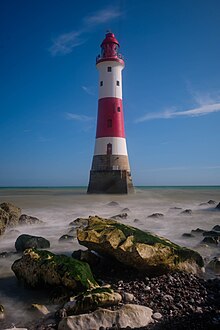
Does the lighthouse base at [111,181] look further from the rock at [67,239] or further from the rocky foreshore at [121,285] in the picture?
the rocky foreshore at [121,285]

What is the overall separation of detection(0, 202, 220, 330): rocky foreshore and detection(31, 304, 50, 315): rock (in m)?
0.01

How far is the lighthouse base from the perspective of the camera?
2211cm

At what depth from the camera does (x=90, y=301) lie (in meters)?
3.20

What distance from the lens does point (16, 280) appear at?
14.4ft

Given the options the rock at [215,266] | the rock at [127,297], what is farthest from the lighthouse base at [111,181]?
the rock at [127,297]

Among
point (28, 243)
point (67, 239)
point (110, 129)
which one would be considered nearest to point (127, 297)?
point (28, 243)

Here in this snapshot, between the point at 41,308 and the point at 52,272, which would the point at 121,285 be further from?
the point at 41,308

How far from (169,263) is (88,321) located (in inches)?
77.8

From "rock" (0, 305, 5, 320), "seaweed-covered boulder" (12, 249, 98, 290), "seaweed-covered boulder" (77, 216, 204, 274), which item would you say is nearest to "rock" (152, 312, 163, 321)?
"seaweed-covered boulder" (12, 249, 98, 290)

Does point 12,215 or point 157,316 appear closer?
point 157,316

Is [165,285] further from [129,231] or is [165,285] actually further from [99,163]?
[99,163]

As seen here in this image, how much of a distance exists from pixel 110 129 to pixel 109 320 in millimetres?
19180

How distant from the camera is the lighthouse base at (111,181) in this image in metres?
22.1

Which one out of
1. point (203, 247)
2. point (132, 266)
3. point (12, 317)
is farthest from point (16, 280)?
point (203, 247)
